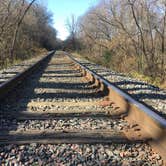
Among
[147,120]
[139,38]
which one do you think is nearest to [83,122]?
[147,120]

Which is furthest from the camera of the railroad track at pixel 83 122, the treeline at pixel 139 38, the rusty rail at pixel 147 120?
the treeline at pixel 139 38

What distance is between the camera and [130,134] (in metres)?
4.68

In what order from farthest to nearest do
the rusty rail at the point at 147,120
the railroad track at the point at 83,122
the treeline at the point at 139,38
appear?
the treeline at the point at 139,38 < the railroad track at the point at 83,122 < the rusty rail at the point at 147,120

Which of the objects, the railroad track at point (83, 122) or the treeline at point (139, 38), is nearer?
the railroad track at point (83, 122)

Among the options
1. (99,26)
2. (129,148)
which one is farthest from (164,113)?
Answer: (99,26)

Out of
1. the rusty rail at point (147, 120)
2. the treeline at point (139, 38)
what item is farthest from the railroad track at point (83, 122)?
the treeline at point (139, 38)

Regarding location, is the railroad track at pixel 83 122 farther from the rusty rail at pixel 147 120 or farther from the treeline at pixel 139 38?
the treeline at pixel 139 38

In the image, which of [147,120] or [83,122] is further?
[83,122]

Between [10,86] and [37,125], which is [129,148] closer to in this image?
[37,125]

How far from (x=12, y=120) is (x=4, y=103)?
1622 mm

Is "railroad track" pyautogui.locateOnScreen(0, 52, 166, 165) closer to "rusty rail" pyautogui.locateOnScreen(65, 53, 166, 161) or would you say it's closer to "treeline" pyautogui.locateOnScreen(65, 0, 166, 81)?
"rusty rail" pyautogui.locateOnScreen(65, 53, 166, 161)

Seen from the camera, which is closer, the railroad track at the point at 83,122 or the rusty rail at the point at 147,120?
the rusty rail at the point at 147,120

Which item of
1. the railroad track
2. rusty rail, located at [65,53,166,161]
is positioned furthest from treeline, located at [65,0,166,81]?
rusty rail, located at [65,53,166,161]

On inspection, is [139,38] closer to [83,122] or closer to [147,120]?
[83,122]
